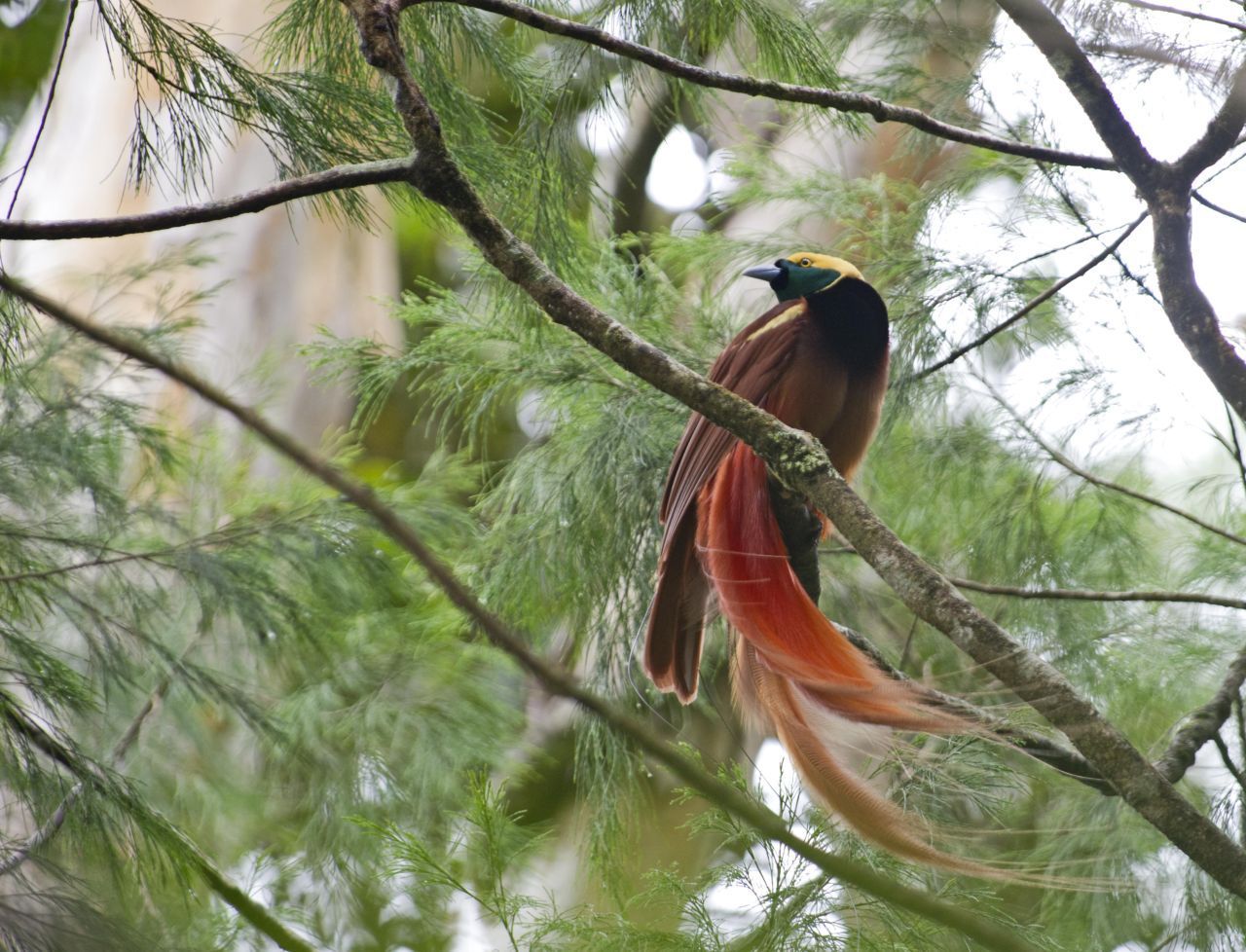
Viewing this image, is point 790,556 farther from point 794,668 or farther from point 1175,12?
point 1175,12

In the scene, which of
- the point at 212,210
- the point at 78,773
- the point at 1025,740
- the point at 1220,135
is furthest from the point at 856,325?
the point at 78,773

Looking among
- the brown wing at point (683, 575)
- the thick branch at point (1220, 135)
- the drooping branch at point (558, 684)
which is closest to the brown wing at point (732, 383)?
the brown wing at point (683, 575)

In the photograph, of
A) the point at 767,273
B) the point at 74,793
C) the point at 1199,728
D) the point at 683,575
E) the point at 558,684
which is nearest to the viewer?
the point at 558,684

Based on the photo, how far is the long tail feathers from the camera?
124 centimetres

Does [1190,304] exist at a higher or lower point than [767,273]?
lower

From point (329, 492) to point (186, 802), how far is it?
0.53 metres

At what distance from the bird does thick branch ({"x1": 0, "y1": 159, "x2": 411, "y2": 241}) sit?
70 centimetres

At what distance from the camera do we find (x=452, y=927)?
2.47 meters

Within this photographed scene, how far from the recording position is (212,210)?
3.62 ft

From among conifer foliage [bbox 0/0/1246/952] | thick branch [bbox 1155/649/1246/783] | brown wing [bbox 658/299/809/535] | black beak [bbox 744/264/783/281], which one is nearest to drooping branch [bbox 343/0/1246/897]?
conifer foliage [bbox 0/0/1246/952]

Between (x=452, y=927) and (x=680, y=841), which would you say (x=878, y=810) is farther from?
(x=680, y=841)

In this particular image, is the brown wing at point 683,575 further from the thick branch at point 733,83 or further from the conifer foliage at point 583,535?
the thick branch at point 733,83

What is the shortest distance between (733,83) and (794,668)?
66cm

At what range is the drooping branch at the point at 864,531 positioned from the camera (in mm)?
1178
